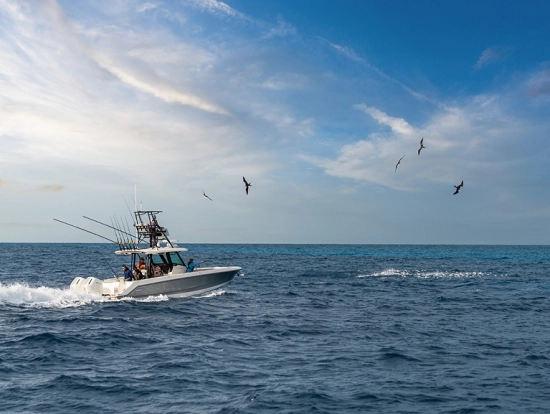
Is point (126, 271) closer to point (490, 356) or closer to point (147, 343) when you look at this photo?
point (147, 343)

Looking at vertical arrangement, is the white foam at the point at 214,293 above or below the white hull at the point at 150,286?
below

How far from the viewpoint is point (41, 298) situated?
27703 millimetres

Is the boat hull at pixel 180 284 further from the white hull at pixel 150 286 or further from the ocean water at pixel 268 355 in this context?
the ocean water at pixel 268 355

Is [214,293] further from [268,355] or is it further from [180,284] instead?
[268,355]

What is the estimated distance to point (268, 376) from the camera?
45.9 feet

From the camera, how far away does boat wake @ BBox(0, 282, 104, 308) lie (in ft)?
87.9

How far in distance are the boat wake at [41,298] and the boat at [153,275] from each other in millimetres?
444

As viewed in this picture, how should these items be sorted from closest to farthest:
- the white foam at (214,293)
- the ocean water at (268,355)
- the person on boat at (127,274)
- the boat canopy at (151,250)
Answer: the ocean water at (268,355) → the person on boat at (127,274) → the boat canopy at (151,250) → the white foam at (214,293)

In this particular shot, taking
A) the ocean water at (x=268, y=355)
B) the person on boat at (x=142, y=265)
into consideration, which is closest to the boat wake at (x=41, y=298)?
the ocean water at (x=268, y=355)

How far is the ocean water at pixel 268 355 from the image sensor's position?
475 inches

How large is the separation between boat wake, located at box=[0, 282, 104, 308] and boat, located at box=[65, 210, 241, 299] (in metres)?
0.44

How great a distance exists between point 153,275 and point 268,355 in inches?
550

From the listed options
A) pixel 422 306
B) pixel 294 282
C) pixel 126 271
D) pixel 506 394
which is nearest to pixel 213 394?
pixel 506 394

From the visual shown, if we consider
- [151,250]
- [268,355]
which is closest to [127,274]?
[151,250]
